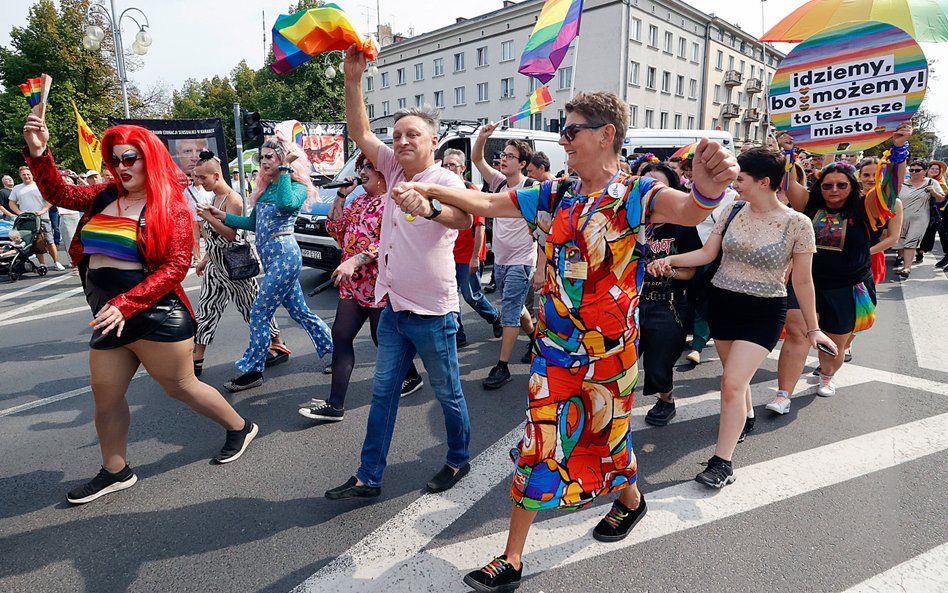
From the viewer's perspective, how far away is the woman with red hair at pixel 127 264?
9.43 ft

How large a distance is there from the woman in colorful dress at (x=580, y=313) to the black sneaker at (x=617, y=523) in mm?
281

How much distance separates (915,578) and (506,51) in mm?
42052

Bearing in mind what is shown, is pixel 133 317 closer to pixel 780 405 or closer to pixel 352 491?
pixel 352 491

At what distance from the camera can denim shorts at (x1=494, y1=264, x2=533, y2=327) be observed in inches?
196

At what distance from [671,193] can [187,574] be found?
2596mm

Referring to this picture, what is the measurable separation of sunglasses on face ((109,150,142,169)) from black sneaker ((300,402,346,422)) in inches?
75.5

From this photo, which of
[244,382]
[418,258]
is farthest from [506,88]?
[418,258]

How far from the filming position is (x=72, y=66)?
99.5 feet

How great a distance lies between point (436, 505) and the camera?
117 inches

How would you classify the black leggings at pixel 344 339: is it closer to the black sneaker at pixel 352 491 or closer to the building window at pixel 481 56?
the black sneaker at pixel 352 491

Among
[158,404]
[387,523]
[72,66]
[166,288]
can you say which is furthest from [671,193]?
[72,66]

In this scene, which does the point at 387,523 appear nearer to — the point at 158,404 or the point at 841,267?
the point at 158,404

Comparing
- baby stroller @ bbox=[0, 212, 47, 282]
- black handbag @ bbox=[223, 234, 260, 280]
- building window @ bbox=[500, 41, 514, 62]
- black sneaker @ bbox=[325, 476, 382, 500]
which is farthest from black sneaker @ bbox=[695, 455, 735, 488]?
building window @ bbox=[500, 41, 514, 62]

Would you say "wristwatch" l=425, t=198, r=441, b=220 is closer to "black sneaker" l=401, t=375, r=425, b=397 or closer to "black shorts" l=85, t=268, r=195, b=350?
"black shorts" l=85, t=268, r=195, b=350
